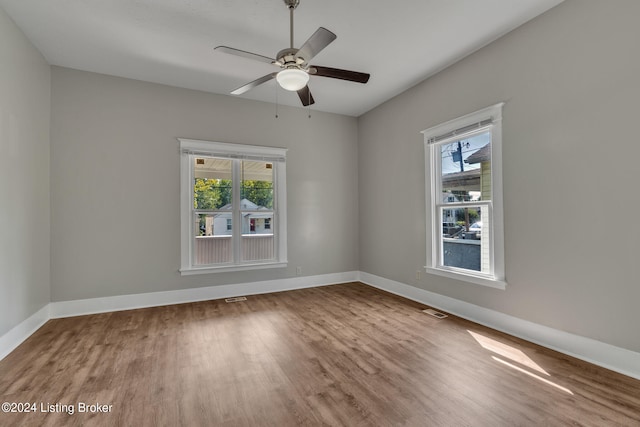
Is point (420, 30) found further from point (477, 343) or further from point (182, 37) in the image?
point (477, 343)

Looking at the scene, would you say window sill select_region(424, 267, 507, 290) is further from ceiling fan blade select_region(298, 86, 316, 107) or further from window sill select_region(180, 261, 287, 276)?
ceiling fan blade select_region(298, 86, 316, 107)

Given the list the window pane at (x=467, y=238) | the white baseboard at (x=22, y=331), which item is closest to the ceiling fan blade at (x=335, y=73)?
the window pane at (x=467, y=238)

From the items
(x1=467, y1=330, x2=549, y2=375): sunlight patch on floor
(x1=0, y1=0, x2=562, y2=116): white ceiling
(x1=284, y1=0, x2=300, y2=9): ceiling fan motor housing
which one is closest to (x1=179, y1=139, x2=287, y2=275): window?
(x1=0, y1=0, x2=562, y2=116): white ceiling

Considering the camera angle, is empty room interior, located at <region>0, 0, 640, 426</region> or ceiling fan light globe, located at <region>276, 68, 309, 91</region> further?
ceiling fan light globe, located at <region>276, 68, 309, 91</region>

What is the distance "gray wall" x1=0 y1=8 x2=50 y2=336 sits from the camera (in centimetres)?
274

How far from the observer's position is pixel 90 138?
3.88 metres

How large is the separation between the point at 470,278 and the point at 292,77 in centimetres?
294

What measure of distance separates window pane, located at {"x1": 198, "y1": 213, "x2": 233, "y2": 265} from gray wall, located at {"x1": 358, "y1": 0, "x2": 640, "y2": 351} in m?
3.32

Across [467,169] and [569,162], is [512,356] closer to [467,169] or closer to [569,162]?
[569,162]

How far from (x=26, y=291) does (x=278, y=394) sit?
300 cm

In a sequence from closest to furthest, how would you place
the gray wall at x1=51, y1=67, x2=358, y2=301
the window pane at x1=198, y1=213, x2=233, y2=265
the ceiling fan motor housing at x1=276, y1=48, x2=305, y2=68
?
the ceiling fan motor housing at x1=276, y1=48, x2=305, y2=68
the gray wall at x1=51, y1=67, x2=358, y2=301
the window pane at x1=198, y1=213, x2=233, y2=265

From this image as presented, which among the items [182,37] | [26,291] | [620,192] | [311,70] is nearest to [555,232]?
[620,192]

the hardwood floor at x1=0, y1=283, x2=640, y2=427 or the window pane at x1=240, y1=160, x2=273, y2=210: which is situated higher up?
the window pane at x1=240, y1=160, x2=273, y2=210

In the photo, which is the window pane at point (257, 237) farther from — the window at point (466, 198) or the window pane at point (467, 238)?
the window pane at point (467, 238)
